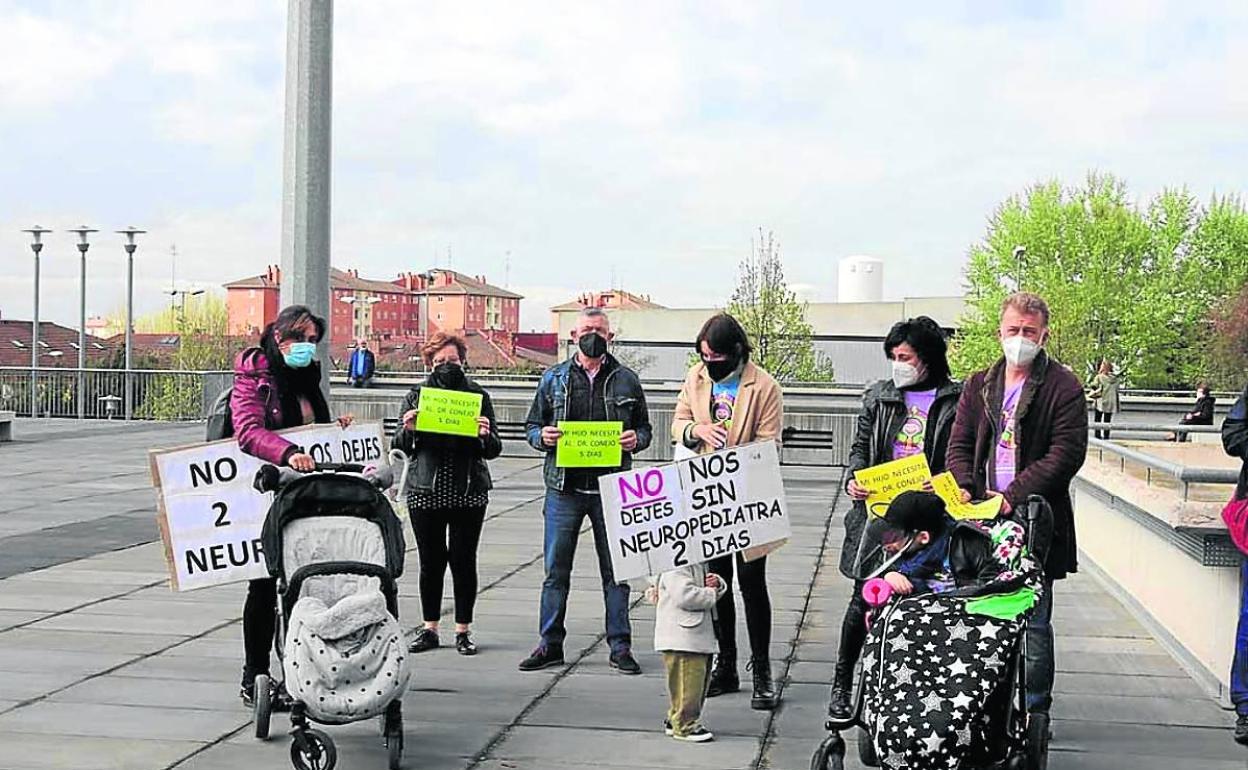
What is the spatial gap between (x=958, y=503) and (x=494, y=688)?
2.97 m

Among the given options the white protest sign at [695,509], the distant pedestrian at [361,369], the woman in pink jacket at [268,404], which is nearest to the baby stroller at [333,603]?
the woman in pink jacket at [268,404]

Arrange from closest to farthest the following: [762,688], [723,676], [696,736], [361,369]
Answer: [696,736], [762,688], [723,676], [361,369]

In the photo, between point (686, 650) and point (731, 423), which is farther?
point (731, 423)

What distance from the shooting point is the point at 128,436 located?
33.1m

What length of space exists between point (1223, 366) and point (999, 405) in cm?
6679

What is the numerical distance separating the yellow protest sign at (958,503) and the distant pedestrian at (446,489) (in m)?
3.19

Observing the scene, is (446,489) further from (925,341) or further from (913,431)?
(925,341)

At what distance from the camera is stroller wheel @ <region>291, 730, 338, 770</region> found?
7.13 meters

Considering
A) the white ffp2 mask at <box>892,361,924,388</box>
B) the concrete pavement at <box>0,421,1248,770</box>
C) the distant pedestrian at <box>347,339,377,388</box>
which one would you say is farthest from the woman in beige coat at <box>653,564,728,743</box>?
the distant pedestrian at <box>347,339,377,388</box>

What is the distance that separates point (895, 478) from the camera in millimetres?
7820

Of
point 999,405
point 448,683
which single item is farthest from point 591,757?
point 999,405

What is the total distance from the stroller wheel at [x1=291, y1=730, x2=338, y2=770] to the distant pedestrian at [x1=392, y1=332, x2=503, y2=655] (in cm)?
297

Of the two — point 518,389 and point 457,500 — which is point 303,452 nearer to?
point 457,500

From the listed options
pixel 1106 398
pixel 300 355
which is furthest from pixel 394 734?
pixel 1106 398
